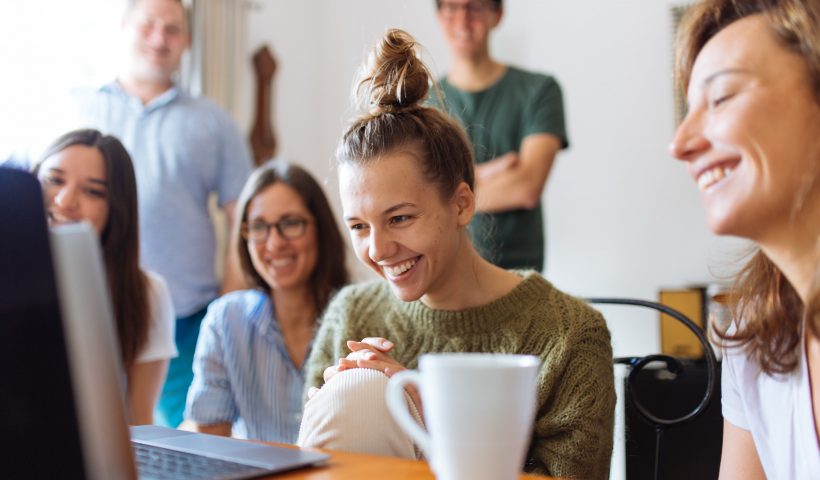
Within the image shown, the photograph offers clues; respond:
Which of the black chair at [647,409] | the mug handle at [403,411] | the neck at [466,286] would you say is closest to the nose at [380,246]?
the neck at [466,286]

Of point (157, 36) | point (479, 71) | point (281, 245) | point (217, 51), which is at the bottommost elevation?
point (281, 245)

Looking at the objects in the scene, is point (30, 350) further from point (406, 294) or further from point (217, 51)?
point (217, 51)

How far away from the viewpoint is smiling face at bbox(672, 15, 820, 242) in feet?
2.72

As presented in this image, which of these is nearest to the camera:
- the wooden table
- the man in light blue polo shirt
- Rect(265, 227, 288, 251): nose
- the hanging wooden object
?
the wooden table

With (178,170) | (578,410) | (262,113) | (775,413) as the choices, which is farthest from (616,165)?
(775,413)

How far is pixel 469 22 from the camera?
247cm

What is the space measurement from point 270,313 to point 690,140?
1410mm

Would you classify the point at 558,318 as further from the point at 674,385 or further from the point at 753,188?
the point at 753,188

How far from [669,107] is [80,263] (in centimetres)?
309

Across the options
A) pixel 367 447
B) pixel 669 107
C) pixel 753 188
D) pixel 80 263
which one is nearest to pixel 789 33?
pixel 753 188

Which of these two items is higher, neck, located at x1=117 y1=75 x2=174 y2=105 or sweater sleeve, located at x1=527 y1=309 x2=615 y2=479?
neck, located at x1=117 y1=75 x2=174 y2=105

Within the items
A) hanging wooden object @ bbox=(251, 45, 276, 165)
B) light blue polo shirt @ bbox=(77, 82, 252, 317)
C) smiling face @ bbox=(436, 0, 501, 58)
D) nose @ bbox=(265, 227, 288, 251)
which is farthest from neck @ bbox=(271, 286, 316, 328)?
hanging wooden object @ bbox=(251, 45, 276, 165)

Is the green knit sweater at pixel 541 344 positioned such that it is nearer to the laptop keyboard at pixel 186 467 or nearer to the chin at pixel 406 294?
the chin at pixel 406 294

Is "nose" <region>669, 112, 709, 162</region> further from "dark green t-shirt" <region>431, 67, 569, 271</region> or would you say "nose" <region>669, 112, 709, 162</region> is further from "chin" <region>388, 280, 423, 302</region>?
"dark green t-shirt" <region>431, 67, 569, 271</region>
